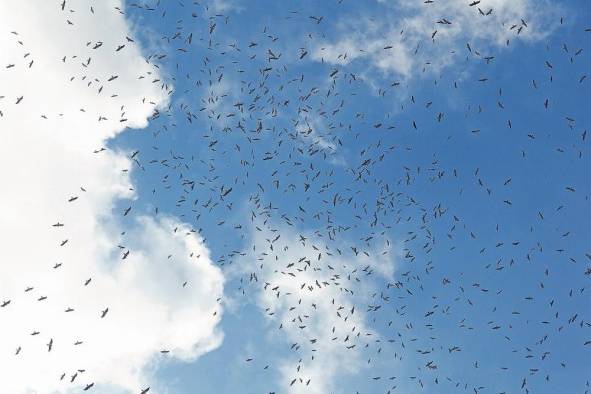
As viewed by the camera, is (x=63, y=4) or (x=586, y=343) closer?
(x=63, y=4)

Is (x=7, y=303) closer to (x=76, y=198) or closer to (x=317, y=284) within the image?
(x=76, y=198)

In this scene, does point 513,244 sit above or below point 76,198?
below

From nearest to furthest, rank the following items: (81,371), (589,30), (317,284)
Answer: (81,371) < (589,30) < (317,284)

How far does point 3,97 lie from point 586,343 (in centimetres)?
3933

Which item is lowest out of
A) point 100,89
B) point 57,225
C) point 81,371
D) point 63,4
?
point 81,371

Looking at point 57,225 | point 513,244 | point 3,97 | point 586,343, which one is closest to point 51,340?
point 57,225

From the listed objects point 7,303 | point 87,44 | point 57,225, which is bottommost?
point 7,303

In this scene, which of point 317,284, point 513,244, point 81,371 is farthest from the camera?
point 317,284

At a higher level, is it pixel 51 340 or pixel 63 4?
pixel 63 4

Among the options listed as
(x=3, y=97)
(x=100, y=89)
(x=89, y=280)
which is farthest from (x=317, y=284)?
(x=3, y=97)

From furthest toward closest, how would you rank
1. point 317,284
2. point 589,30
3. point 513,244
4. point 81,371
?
point 317,284
point 513,244
point 589,30
point 81,371

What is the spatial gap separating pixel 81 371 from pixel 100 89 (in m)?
16.0

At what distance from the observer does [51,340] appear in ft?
100

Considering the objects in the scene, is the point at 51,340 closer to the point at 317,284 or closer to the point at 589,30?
the point at 317,284
